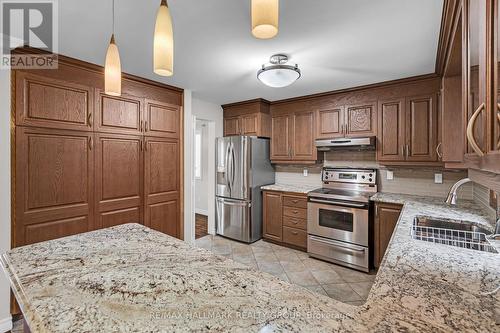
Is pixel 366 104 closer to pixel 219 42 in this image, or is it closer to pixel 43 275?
pixel 219 42

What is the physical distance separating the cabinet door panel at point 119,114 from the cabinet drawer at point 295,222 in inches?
93.8

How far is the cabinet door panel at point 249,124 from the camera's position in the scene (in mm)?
3812

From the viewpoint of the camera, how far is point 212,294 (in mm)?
727

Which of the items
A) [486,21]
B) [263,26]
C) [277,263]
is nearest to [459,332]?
[486,21]

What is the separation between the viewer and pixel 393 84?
114 inches

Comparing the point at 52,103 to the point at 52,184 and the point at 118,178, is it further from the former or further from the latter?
the point at 118,178

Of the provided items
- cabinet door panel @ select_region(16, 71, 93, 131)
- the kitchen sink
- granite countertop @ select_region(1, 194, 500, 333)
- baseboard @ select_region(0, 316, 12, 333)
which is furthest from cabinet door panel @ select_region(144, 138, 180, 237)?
the kitchen sink

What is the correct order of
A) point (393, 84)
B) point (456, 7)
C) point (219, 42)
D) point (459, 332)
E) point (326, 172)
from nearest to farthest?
point (459, 332) → point (456, 7) → point (219, 42) → point (393, 84) → point (326, 172)

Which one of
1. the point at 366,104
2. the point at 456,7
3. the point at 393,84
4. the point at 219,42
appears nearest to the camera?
the point at 456,7

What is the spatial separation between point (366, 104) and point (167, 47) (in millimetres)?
2917

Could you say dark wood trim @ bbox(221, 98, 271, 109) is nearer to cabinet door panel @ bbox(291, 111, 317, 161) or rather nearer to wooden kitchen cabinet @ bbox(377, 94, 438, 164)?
cabinet door panel @ bbox(291, 111, 317, 161)

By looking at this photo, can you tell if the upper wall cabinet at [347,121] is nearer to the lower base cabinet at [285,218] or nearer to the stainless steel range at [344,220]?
the stainless steel range at [344,220]

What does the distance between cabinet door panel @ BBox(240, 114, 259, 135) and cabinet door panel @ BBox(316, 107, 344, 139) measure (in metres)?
0.97

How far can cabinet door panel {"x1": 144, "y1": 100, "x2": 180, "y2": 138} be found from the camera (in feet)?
9.53
